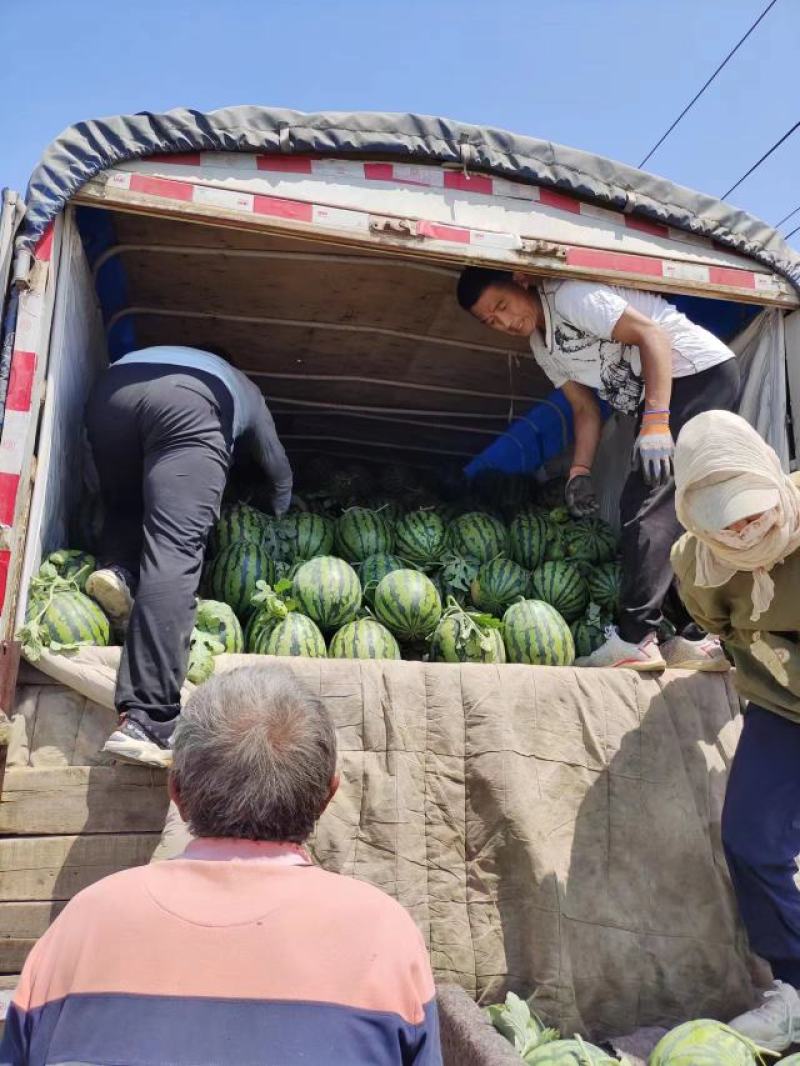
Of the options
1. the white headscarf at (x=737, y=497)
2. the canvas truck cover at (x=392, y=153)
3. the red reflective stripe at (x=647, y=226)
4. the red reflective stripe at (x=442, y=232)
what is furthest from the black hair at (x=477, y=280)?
the white headscarf at (x=737, y=497)

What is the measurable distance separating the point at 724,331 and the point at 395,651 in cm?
258

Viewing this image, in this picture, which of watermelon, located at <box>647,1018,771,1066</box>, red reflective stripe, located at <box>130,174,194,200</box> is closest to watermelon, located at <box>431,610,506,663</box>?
watermelon, located at <box>647,1018,771,1066</box>

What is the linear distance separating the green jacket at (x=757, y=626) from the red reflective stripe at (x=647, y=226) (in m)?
1.83

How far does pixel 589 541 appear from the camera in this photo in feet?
15.7

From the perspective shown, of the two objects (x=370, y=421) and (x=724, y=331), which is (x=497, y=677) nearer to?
(x=724, y=331)

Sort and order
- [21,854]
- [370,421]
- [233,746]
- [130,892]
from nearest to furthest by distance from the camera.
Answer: [130,892] < [233,746] < [21,854] < [370,421]

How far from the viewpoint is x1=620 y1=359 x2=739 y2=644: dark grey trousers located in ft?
12.8

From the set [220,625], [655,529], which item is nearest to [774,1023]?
[655,529]

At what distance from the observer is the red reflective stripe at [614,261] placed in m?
4.12

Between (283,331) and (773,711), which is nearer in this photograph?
(773,711)

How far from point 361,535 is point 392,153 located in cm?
183

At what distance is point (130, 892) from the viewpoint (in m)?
1.55

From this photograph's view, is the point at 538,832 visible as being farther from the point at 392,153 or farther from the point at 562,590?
the point at 392,153

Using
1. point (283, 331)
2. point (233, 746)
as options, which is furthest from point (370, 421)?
point (233, 746)
